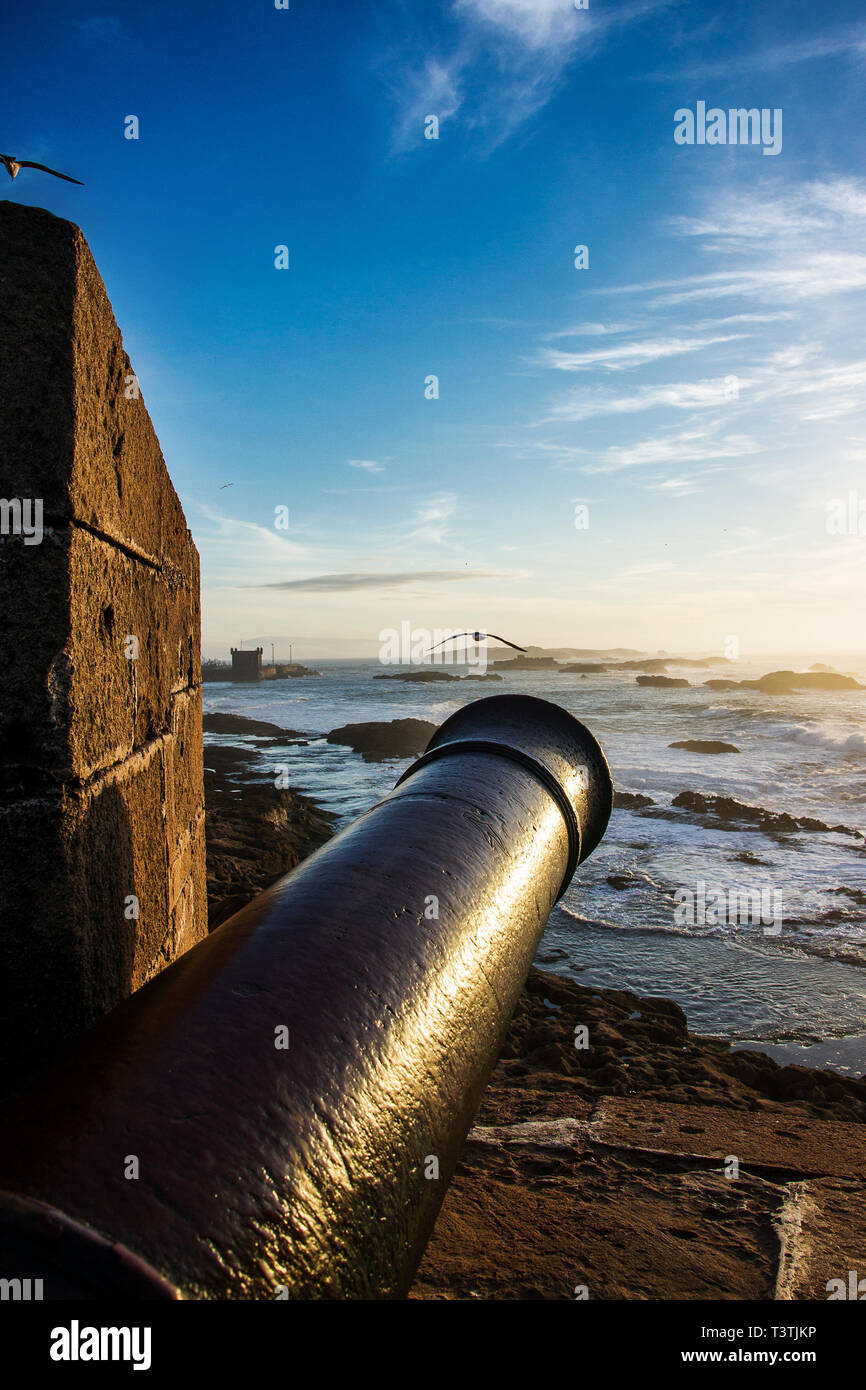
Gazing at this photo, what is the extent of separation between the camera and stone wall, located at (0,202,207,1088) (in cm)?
157

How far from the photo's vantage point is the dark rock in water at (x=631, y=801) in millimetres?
16859

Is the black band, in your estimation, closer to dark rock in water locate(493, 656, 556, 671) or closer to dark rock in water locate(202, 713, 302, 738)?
dark rock in water locate(202, 713, 302, 738)

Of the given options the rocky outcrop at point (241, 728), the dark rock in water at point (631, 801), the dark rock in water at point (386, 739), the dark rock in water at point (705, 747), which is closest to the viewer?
the dark rock in water at point (631, 801)

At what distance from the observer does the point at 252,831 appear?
43.2ft

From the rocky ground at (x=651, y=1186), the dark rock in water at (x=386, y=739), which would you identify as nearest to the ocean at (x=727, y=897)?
the dark rock in water at (x=386, y=739)

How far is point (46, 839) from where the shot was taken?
1.59 metres

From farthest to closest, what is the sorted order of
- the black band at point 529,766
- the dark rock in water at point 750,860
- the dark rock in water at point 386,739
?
the dark rock in water at point 386,739
the dark rock in water at point 750,860
the black band at point 529,766

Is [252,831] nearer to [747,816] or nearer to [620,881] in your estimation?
[620,881]

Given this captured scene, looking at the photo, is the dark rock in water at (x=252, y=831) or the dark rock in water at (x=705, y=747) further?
the dark rock in water at (x=705, y=747)

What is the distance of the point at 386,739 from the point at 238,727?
9691 mm

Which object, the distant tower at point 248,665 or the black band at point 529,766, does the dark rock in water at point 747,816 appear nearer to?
the black band at point 529,766

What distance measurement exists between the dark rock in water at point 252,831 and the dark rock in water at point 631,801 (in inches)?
238

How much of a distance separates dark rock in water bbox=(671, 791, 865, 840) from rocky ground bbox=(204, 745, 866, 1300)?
9.83 m

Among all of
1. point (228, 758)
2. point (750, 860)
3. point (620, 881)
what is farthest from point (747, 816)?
point (228, 758)
